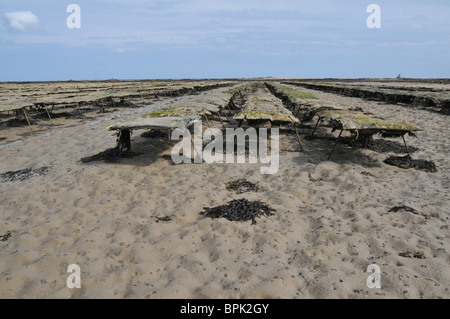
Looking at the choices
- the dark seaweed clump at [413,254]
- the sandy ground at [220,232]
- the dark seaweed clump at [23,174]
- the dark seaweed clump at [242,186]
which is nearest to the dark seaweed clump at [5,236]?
the sandy ground at [220,232]

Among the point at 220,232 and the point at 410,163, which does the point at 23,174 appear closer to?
the point at 220,232

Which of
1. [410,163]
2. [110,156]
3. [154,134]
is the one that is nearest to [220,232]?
[110,156]

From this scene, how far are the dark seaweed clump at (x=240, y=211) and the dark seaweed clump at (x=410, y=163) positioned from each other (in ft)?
14.9

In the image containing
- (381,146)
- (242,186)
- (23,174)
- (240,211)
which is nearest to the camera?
(240,211)

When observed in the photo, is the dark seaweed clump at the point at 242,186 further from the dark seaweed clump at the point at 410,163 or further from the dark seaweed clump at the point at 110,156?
the dark seaweed clump at the point at 410,163

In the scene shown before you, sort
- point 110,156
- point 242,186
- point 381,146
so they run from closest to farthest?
point 242,186 → point 110,156 → point 381,146

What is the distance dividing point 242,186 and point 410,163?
4800 millimetres

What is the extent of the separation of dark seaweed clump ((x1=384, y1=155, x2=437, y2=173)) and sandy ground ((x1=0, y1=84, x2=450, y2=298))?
0.80 feet

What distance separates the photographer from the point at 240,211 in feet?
16.9

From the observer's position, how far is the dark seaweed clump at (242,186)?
6.23m

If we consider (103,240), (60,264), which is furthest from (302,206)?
(60,264)
